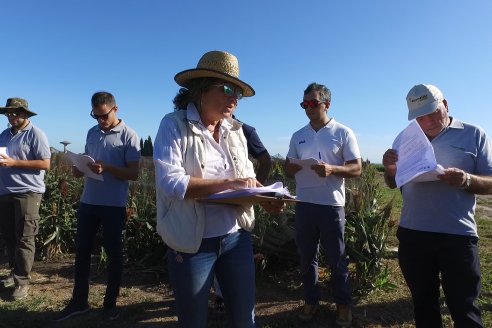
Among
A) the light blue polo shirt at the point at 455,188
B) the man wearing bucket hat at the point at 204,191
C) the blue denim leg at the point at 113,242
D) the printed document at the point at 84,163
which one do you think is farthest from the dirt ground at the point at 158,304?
the man wearing bucket hat at the point at 204,191

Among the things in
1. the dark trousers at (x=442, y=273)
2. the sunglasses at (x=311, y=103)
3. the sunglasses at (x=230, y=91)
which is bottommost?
the dark trousers at (x=442, y=273)

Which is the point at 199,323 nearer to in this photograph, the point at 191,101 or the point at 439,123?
the point at 191,101

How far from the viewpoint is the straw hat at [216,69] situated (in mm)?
2154

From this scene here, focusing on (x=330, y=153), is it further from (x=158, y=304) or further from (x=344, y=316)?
(x=158, y=304)

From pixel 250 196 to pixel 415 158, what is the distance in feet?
3.75

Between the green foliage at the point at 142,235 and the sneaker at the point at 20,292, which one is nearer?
the sneaker at the point at 20,292

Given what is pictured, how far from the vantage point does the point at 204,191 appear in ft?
6.49

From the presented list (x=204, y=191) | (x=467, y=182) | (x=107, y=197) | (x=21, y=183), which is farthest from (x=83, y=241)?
(x=467, y=182)

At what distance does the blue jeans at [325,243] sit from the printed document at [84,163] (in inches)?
77.1

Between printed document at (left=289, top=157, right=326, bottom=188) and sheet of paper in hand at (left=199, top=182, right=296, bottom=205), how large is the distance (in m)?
1.52

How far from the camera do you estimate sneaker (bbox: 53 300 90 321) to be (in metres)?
3.85

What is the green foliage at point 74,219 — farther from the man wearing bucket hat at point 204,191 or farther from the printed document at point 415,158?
→ the printed document at point 415,158

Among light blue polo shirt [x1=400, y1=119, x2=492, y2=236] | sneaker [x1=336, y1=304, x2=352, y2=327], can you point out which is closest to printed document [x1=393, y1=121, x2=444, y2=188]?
light blue polo shirt [x1=400, y1=119, x2=492, y2=236]

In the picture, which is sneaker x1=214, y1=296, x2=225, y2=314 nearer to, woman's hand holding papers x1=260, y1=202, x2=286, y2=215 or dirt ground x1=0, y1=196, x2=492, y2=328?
dirt ground x1=0, y1=196, x2=492, y2=328
